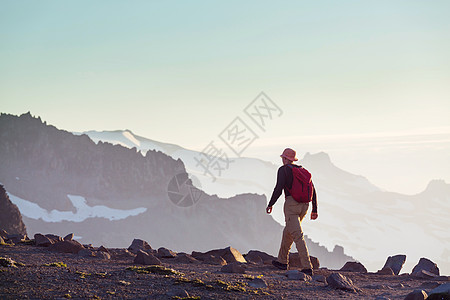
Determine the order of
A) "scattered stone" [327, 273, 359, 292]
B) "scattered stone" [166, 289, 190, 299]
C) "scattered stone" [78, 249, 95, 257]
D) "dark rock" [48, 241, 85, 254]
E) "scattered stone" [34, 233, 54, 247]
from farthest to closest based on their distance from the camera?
"scattered stone" [34, 233, 54, 247] → "dark rock" [48, 241, 85, 254] → "scattered stone" [78, 249, 95, 257] → "scattered stone" [327, 273, 359, 292] → "scattered stone" [166, 289, 190, 299]

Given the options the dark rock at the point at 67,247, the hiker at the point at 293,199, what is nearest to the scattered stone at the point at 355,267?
the hiker at the point at 293,199

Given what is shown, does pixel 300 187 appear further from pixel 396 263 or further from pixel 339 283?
pixel 396 263

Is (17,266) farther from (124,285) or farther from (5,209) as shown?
(5,209)

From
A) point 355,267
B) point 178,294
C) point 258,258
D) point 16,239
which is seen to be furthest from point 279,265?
point 16,239

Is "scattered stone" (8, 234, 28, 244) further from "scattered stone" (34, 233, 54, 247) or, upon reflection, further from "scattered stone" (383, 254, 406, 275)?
"scattered stone" (383, 254, 406, 275)

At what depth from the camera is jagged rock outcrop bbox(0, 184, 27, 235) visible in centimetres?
9638

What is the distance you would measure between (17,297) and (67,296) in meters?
0.77

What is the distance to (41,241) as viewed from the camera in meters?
16.4

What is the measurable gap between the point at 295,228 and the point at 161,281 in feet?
15.7

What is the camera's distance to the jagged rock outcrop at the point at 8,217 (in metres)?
96.4

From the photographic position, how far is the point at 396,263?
1800 cm

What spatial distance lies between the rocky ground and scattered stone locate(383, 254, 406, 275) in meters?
2.31

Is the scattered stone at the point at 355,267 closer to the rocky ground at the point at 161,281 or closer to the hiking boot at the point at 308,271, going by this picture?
the rocky ground at the point at 161,281

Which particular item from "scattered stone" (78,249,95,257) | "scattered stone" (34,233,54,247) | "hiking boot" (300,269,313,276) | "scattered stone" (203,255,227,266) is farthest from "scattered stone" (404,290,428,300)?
"scattered stone" (34,233,54,247)
